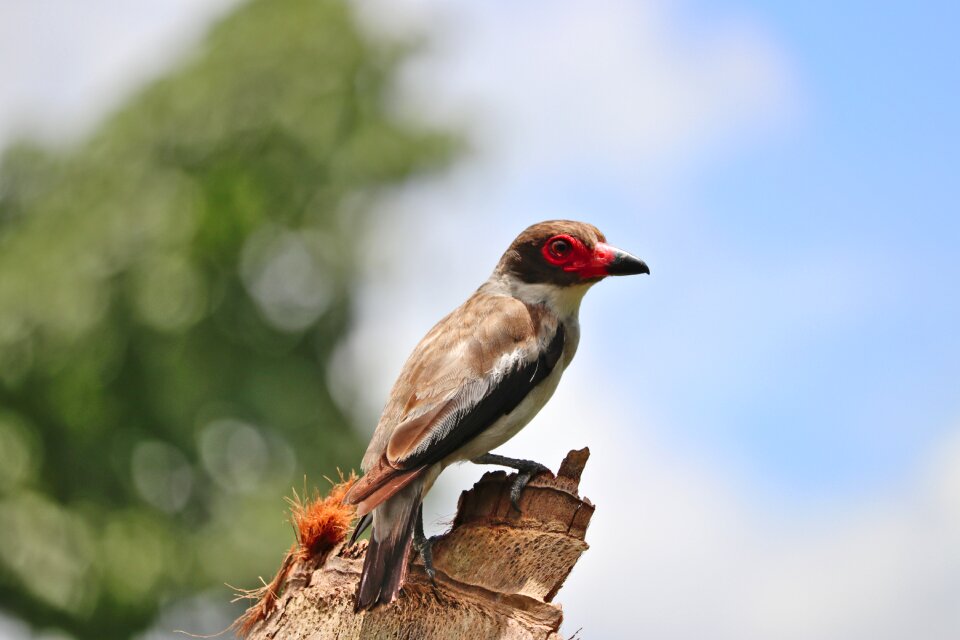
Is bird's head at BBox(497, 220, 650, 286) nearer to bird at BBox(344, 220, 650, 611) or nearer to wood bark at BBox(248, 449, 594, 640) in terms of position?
bird at BBox(344, 220, 650, 611)

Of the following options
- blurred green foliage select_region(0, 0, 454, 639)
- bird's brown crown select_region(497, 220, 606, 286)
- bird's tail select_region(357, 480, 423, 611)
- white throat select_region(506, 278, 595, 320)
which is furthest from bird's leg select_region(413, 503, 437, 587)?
blurred green foliage select_region(0, 0, 454, 639)

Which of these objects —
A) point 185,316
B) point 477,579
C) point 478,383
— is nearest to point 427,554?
point 477,579

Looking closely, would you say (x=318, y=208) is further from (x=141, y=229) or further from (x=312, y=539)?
(x=312, y=539)

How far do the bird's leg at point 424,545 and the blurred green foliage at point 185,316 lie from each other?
464 inches

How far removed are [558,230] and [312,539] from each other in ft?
7.41

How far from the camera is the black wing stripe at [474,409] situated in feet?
18.8

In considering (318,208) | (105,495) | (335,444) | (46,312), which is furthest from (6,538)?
(318,208)

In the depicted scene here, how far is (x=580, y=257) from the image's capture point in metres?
6.87

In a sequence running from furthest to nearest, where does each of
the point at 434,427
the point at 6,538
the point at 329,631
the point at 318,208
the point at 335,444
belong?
the point at 318,208 < the point at 335,444 < the point at 6,538 < the point at 434,427 < the point at 329,631

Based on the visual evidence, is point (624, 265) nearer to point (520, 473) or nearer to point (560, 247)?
point (560, 247)

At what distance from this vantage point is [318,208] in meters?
21.5

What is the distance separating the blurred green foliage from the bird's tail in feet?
39.2

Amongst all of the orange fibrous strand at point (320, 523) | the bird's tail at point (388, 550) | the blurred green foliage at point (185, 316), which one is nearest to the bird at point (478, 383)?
the bird's tail at point (388, 550)

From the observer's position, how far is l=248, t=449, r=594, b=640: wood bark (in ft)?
17.8
